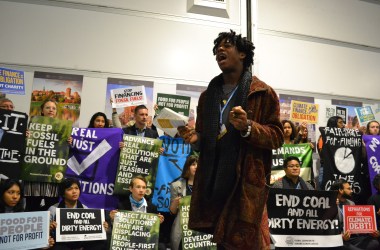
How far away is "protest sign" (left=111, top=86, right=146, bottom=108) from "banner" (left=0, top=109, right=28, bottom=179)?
1.25 meters

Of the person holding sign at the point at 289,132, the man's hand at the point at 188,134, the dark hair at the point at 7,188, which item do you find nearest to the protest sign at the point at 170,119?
the man's hand at the point at 188,134

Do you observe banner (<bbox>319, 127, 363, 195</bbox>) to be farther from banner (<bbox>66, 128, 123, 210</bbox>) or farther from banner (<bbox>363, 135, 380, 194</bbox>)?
banner (<bbox>66, 128, 123, 210</bbox>)

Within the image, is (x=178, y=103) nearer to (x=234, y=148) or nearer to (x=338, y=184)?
(x=338, y=184)

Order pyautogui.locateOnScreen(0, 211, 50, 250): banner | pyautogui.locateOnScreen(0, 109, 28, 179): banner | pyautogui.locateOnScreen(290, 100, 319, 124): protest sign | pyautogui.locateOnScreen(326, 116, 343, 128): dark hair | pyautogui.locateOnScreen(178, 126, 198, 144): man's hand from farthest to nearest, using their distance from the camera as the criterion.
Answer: pyautogui.locateOnScreen(290, 100, 319, 124): protest sign → pyautogui.locateOnScreen(326, 116, 343, 128): dark hair → pyautogui.locateOnScreen(0, 109, 28, 179): banner → pyautogui.locateOnScreen(0, 211, 50, 250): banner → pyautogui.locateOnScreen(178, 126, 198, 144): man's hand

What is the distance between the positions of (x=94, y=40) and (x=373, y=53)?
5.06 meters

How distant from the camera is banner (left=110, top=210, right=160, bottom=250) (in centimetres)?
387

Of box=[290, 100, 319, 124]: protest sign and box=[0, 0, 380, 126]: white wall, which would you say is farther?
box=[290, 100, 319, 124]: protest sign

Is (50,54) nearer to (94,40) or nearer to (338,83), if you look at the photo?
(94,40)

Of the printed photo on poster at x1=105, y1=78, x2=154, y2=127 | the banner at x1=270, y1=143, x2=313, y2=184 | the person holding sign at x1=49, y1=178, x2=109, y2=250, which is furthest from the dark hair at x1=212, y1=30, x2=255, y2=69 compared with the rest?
the printed photo on poster at x1=105, y1=78, x2=154, y2=127

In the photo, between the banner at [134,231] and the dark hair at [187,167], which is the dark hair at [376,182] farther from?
the banner at [134,231]

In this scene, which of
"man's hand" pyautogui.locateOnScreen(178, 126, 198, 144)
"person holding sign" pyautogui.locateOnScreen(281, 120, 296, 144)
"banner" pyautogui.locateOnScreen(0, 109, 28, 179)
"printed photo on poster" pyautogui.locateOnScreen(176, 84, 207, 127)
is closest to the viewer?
"man's hand" pyautogui.locateOnScreen(178, 126, 198, 144)

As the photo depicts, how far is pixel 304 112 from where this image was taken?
20.0ft

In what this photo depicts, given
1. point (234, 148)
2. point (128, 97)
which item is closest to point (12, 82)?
point (128, 97)

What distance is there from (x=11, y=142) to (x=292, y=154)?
11.7ft
